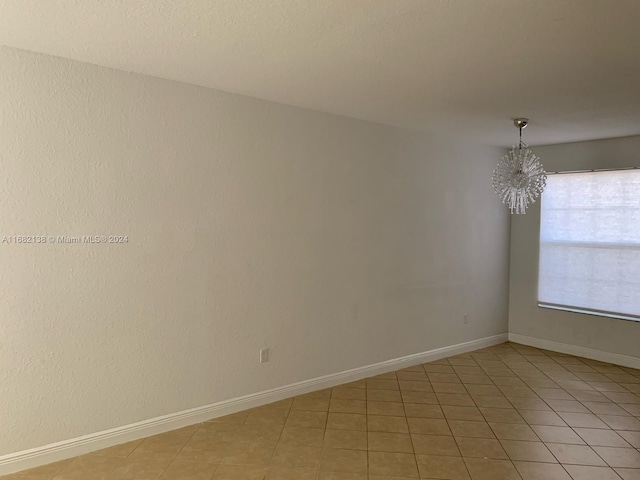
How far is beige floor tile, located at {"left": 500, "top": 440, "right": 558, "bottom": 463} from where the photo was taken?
281 centimetres

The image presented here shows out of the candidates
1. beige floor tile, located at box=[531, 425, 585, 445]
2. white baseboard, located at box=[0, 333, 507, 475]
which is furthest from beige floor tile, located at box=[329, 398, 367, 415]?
beige floor tile, located at box=[531, 425, 585, 445]

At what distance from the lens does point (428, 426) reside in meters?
3.25

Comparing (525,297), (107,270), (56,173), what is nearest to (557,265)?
(525,297)

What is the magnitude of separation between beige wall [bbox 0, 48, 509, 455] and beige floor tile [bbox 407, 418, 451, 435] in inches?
35.5

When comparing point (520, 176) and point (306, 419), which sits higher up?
point (520, 176)

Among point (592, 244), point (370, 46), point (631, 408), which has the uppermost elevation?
point (370, 46)

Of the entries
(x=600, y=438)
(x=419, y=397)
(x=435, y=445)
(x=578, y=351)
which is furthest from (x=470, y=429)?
(x=578, y=351)

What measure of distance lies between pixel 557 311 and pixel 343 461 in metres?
3.61

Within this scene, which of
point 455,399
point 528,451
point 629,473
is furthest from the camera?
point 455,399

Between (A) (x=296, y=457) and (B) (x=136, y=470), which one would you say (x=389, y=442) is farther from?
(B) (x=136, y=470)

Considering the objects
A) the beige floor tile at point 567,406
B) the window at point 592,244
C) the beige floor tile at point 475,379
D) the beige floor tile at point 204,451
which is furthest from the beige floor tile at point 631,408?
the beige floor tile at point 204,451

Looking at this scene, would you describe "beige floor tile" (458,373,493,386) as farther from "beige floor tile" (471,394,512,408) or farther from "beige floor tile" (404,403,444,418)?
"beige floor tile" (404,403,444,418)

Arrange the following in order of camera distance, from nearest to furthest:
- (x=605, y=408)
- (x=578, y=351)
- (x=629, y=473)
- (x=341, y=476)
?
(x=341, y=476) < (x=629, y=473) < (x=605, y=408) < (x=578, y=351)

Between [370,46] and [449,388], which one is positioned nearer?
[370,46]
